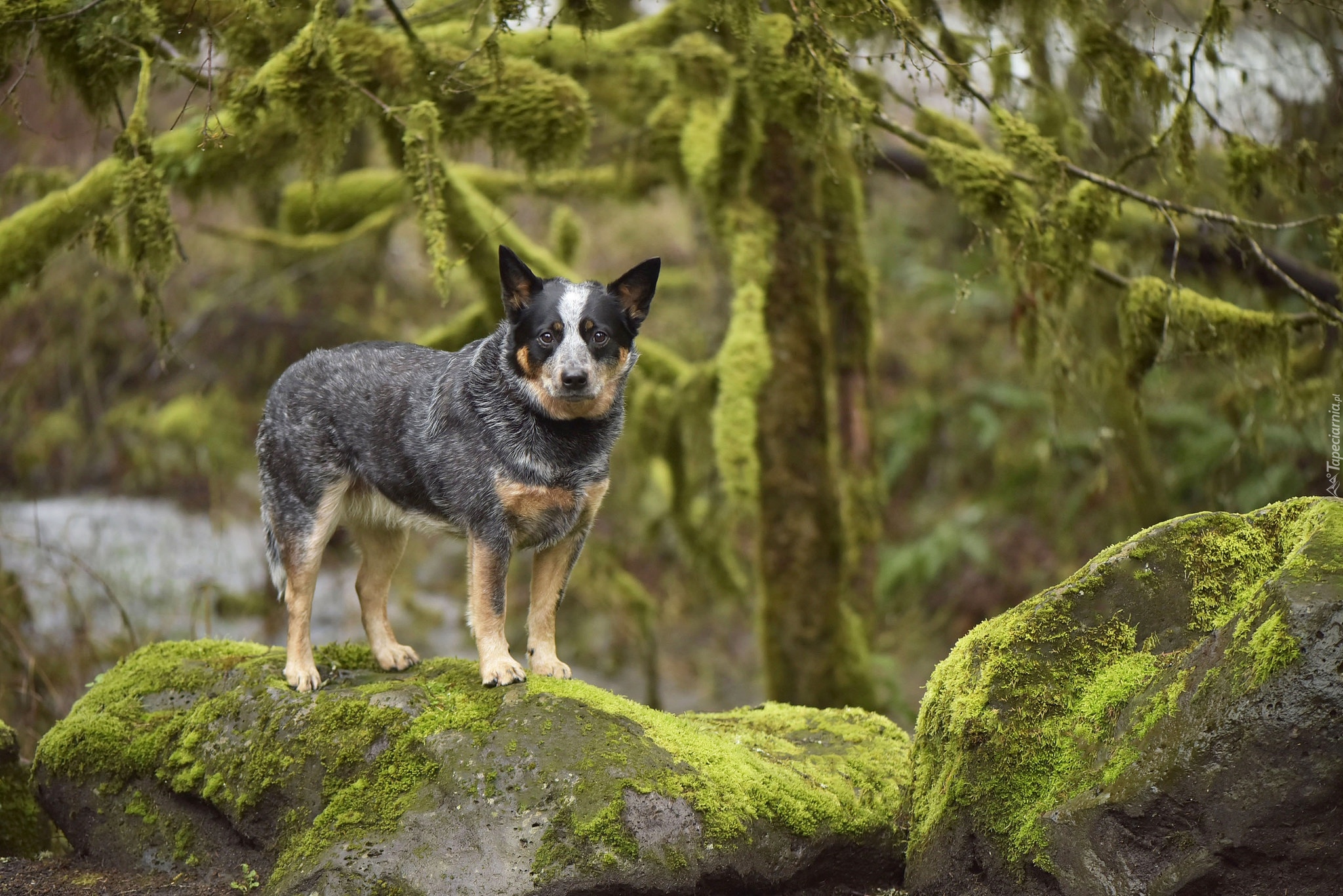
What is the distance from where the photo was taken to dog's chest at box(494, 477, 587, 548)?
5.41 m

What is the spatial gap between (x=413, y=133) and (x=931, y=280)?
35.6 feet

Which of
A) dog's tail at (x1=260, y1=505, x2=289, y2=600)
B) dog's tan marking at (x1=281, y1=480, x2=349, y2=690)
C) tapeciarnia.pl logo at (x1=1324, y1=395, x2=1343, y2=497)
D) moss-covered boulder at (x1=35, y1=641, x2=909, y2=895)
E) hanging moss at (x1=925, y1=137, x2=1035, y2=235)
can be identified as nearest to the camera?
moss-covered boulder at (x1=35, y1=641, x2=909, y2=895)

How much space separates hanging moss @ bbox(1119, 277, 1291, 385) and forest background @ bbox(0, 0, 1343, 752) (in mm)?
27

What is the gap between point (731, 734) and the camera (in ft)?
19.4

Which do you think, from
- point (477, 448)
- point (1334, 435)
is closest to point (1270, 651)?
point (477, 448)

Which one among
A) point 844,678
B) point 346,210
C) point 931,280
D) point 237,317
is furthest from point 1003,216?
A: point 237,317

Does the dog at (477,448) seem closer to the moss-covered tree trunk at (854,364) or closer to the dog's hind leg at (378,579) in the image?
the dog's hind leg at (378,579)

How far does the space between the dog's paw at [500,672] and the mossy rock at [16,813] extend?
2580 mm

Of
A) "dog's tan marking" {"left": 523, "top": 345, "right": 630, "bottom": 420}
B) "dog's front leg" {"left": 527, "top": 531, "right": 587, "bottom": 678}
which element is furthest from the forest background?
"dog's front leg" {"left": 527, "top": 531, "right": 587, "bottom": 678}

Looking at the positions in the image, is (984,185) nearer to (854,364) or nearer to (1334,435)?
(1334,435)

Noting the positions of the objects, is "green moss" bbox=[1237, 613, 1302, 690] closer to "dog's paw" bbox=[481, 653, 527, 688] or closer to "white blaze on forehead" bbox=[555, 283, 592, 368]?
"white blaze on forehead" bbox=[555, 283, 592, 368]

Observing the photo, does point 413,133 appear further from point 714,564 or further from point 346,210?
point 714,564

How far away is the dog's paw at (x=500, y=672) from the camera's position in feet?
17.5

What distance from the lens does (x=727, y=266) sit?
10.6 metres
